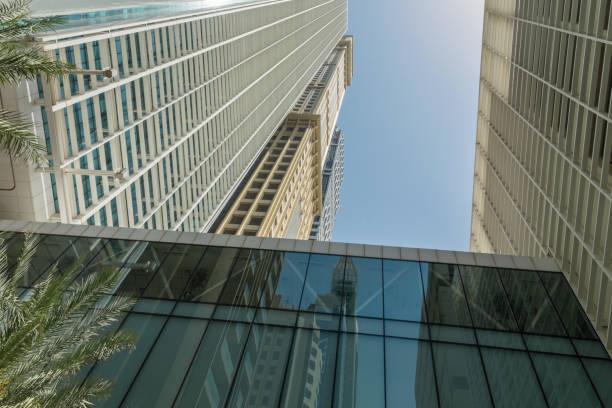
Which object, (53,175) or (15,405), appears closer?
(15,405)

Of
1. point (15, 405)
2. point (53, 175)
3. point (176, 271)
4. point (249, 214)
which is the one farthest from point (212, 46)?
point (15, 405)

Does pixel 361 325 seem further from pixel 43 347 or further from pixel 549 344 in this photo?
pixel 43 347

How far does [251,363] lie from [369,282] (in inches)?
253

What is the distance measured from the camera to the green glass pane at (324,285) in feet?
62.5

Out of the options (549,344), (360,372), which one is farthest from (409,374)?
(549,344)

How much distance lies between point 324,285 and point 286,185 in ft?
230

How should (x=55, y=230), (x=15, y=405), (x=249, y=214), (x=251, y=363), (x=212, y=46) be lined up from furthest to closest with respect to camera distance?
(x=249, y=214), (x=212, y=46), (x=55, y=230), (x=251, y=363), (x=15, y=405)

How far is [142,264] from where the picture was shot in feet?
70.1

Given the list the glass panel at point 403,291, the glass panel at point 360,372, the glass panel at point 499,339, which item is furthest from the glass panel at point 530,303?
the glass panel at point 360,372

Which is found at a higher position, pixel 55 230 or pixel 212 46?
pixel 212 46

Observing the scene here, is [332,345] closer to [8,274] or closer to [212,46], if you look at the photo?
[8,274]

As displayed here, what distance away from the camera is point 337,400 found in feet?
48.3

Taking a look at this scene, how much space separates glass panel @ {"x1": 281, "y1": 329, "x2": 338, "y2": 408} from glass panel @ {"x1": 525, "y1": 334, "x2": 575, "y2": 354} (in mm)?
6517

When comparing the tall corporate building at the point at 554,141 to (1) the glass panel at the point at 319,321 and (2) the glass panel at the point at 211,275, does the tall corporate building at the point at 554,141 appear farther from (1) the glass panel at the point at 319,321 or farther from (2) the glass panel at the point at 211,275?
(2) the glass panel at the point at 211,275
